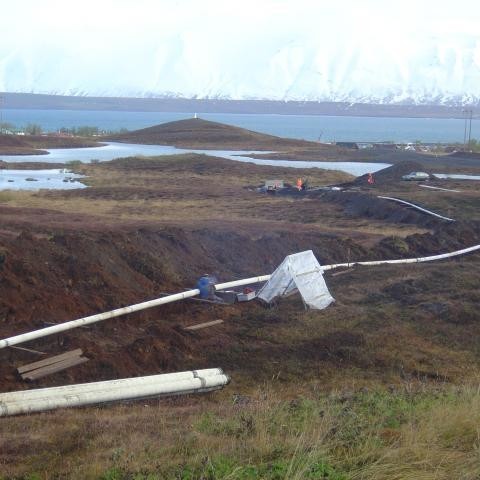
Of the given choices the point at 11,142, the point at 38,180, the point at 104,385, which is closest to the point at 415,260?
the point at 104,385

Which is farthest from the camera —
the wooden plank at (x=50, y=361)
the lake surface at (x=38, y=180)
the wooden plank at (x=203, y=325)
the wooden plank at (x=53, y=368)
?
the lake surface at (x=38, y=180)

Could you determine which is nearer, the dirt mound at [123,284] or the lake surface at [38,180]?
the dirt mound at [123,284]

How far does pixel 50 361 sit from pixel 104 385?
5.24ft

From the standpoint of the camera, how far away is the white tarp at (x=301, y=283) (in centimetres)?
1359

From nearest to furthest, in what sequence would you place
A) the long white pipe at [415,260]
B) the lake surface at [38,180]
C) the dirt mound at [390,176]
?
the long white pipe at [415,260] < the lake surface at [38,180] < the dirt mound at [390,176]

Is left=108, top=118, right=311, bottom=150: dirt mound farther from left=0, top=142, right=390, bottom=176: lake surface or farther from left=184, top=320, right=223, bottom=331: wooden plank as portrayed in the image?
left=184, top=320, right=223, bottom=331: wooden plank

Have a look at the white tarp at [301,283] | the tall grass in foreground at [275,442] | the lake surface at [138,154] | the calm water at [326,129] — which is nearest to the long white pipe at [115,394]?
the tall grass in foreground at [275,442]

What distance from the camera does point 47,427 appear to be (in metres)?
7.05

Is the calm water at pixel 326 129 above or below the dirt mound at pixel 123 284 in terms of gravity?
below

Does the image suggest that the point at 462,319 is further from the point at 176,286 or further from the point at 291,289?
the point at 176,286

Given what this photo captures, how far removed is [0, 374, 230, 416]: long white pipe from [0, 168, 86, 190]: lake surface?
83.0ft

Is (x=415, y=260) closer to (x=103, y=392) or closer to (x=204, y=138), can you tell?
(x=103, y=392)

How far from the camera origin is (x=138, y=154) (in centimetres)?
5619

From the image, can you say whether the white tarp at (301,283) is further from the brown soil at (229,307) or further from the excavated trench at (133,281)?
the excavated trench at (133,281)
